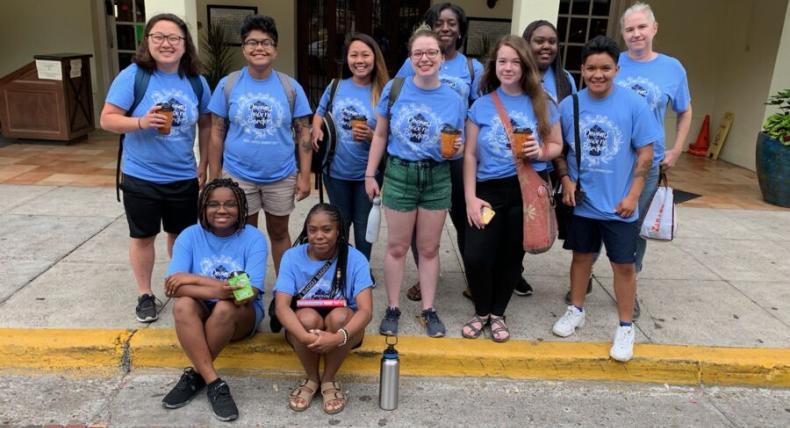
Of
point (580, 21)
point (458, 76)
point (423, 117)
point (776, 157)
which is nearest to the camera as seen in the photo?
point (423, 117)

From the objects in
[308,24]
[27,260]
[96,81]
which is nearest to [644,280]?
[27,260]

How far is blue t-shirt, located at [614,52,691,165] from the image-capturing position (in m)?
3.57

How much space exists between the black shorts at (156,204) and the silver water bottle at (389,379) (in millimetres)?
1480

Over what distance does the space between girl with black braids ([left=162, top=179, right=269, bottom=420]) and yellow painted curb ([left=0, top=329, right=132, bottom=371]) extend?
0.60 metres

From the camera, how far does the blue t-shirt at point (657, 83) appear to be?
3574 mm

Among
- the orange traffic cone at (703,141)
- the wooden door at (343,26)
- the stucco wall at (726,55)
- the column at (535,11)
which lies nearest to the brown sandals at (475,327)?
the column at (535,11)

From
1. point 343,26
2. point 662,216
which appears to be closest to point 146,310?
point 662,216

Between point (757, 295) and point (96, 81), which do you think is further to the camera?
point (96, 81)

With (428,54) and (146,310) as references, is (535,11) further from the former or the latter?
(146,310)

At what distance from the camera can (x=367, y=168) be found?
362cm

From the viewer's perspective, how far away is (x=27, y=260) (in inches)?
178

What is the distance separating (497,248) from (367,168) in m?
0.88

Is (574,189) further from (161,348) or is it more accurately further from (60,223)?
(60,223)

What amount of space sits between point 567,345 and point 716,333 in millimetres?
1030
